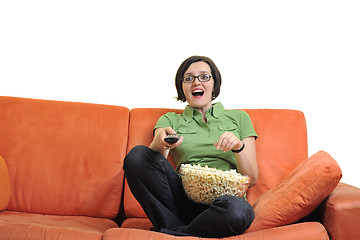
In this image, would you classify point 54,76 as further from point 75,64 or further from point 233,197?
point 233,197

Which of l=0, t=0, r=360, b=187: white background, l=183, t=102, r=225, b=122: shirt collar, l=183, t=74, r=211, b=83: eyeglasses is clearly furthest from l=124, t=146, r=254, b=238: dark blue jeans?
l=0, t=0, r=360, b=187: white background

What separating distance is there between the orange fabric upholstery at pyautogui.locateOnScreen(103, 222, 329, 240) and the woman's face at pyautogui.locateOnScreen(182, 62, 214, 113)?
795 millimetres

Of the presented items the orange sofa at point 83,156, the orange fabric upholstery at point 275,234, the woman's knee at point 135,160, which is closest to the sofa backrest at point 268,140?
the orange sofa at point 83,156

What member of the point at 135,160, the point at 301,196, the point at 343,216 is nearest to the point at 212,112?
the point at 135,160

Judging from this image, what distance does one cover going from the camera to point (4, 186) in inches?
77.3

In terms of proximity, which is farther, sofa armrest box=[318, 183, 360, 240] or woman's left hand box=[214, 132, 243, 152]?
woman's left hand box=[214, 132, 243, 152]

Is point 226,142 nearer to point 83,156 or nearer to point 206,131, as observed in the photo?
point 206,131

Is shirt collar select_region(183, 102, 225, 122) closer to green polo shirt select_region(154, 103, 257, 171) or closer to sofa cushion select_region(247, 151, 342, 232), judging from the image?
green polo shirt select_region(154, 103, 257, 171)

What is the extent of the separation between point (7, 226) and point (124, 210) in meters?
0.66

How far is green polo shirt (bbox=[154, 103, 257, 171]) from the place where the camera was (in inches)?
74.5

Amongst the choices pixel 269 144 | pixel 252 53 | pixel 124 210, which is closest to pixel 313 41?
pixel 252 53

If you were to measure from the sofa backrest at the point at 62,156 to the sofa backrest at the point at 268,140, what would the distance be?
7 centimetres

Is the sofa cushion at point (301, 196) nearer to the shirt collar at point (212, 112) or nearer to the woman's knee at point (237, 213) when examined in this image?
the woman's knee at point (237, 213)

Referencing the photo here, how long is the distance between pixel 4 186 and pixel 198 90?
1.04m
